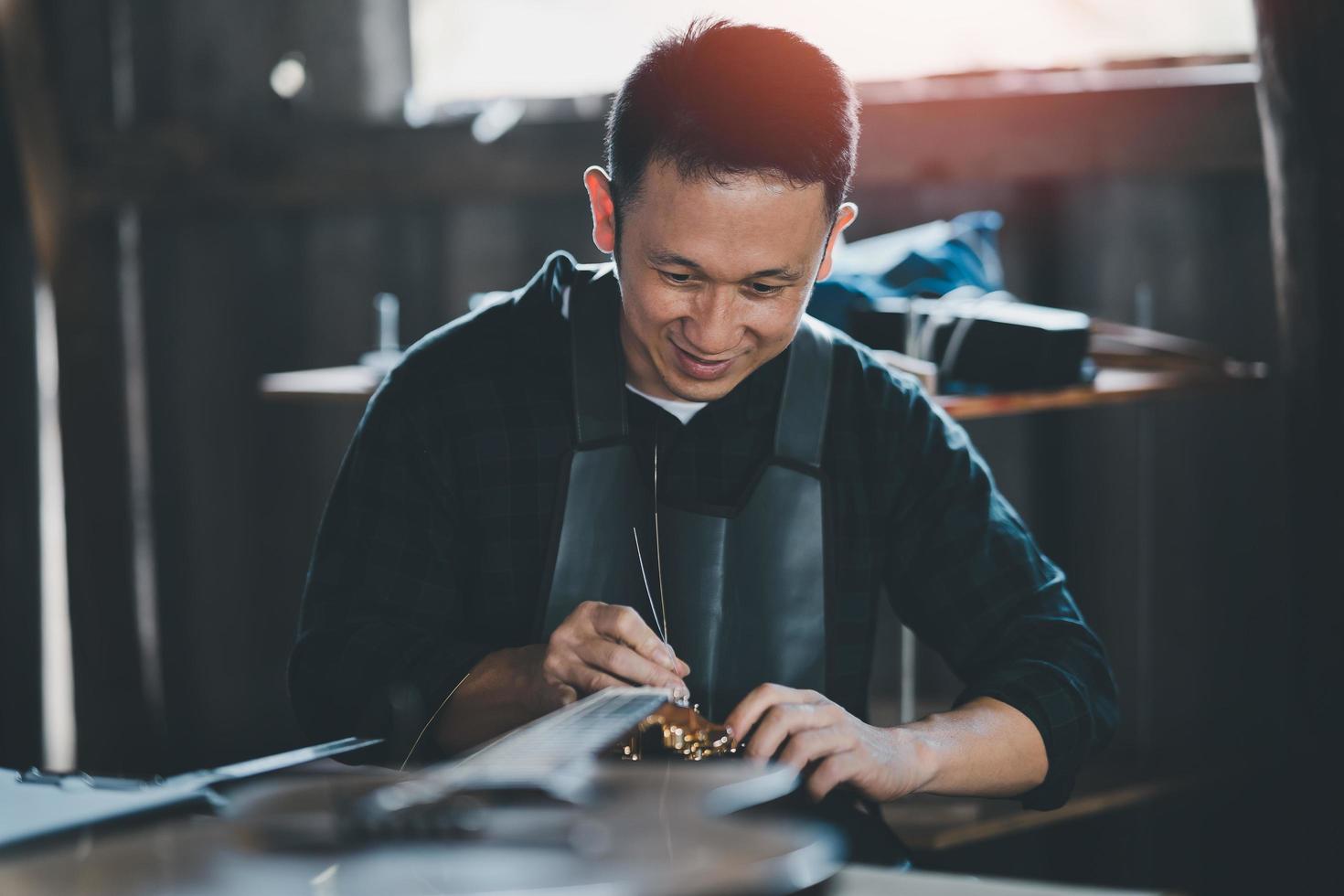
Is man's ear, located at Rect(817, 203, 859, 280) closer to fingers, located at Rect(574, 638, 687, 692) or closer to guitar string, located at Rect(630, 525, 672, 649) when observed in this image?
guitar string, located at Rect(630, 525, 672, 649)

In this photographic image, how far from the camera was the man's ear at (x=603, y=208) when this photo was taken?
1.64 meters

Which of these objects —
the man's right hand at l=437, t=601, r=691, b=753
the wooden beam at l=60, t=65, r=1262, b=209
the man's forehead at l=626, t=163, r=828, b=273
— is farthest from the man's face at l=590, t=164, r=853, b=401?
the wooden beam at l=60, t=65, r=1262, b=209

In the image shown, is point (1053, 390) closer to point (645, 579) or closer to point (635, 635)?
point (645, 579)

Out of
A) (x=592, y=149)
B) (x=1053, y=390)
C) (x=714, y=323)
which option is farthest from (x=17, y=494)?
(x=714, y=323)

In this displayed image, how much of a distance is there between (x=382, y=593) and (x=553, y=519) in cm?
22

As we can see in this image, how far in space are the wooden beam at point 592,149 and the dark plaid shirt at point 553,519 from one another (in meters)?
1.51

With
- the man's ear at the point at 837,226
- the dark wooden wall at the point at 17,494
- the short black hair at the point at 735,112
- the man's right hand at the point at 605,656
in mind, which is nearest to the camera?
the man's right hand at the point at 605,656

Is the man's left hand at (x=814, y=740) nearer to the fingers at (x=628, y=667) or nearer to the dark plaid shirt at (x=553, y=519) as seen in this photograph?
the fingers at (x=628, y=667)

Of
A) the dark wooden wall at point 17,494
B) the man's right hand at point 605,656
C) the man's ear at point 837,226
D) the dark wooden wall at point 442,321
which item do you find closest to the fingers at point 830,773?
the man's right hand at point 605,656

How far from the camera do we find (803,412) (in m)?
1.67

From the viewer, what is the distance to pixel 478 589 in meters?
1.70

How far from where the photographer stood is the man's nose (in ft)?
5.09

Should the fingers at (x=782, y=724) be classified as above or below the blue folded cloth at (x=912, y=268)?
below

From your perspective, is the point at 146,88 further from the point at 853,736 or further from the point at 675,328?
the point at 853,736
